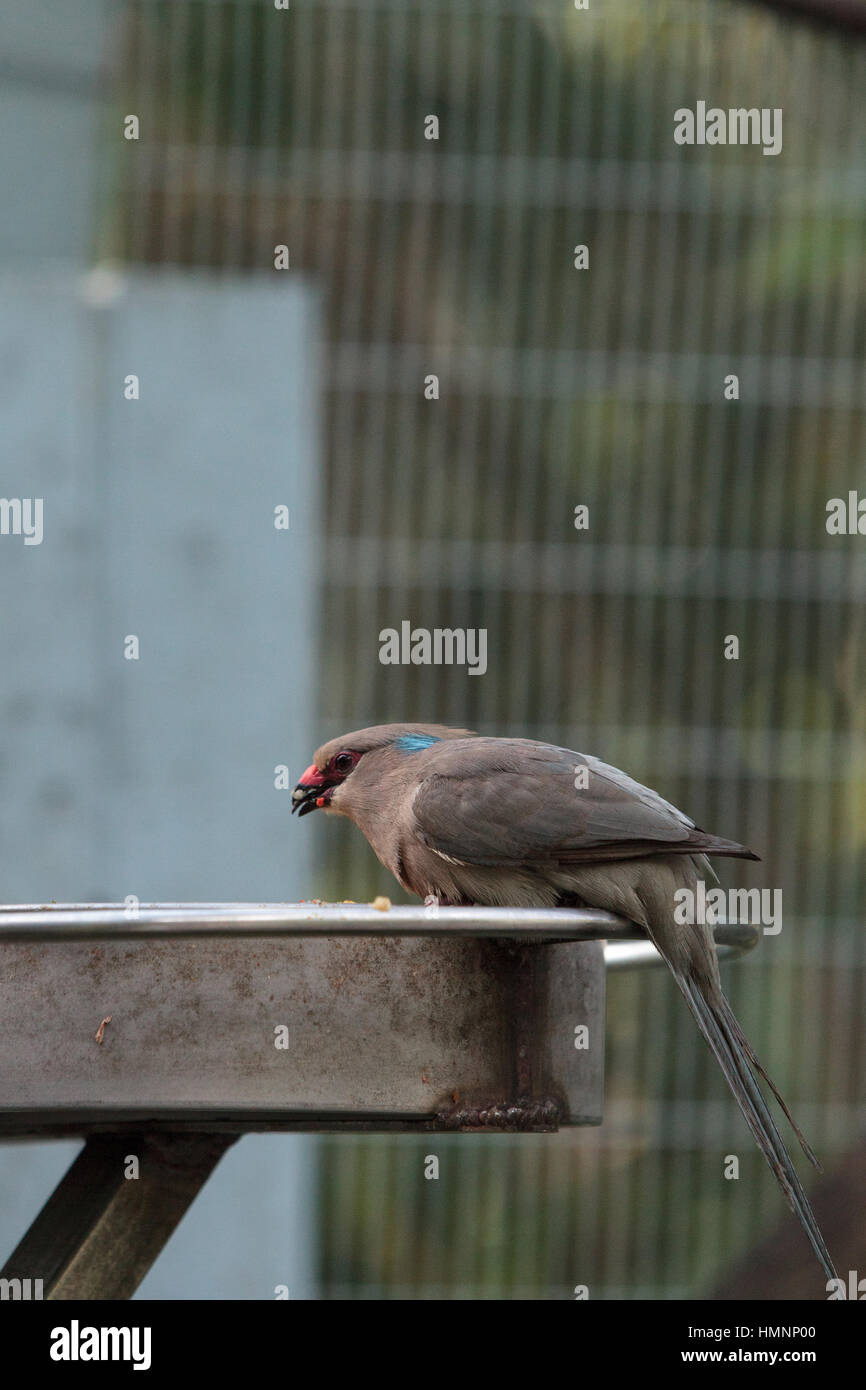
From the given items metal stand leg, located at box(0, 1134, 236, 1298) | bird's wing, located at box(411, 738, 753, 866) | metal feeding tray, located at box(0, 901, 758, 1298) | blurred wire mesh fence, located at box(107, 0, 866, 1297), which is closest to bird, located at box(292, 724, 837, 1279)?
bird's wing, located at box(411, 738, 753, 866)

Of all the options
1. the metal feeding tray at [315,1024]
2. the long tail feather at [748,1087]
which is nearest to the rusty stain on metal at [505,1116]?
the metal feeding tray at [315,1024]

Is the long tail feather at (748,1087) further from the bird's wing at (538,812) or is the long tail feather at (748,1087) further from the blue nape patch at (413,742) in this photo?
the blue nape patch at (413,742)

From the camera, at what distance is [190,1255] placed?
18.1 ft

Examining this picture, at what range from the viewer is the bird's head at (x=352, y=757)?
3873 mm

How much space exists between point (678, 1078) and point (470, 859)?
2388 millimetres

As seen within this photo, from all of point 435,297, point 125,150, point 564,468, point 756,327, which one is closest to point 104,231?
point 125,150

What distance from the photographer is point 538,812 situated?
338cm

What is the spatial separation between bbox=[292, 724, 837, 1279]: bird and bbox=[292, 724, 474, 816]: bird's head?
0.6 inches

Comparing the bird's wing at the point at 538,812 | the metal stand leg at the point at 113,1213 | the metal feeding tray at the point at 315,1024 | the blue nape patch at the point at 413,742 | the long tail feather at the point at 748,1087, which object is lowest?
the metal stand leg at the point at 113,1213

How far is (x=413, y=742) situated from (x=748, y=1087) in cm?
121

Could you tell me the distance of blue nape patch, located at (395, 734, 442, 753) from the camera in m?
3.86

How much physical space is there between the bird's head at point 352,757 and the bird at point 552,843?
1 centimetres

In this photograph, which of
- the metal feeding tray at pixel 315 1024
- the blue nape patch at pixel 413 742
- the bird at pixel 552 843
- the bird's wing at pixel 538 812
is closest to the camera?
the metal feeding tray at pixel 315 1024

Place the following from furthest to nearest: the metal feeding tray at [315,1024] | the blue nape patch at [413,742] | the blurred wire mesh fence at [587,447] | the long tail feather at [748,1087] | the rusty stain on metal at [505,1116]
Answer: the blurred wire mesh fence at [587,447]
the blue nape patch at [413,742]
the long tail feather at [748,1087]
the rusty stain on metal at [505,1116]
the metal feeding tray at [315,1024]
